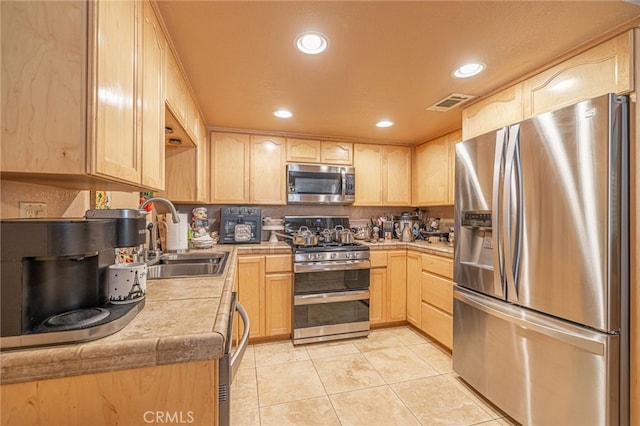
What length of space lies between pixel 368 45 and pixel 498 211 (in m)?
1.20

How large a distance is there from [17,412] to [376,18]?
5.73 ft

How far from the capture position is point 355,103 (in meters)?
2.23

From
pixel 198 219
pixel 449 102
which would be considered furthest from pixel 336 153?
pixel 198 219

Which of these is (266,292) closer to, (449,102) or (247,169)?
(247,169)

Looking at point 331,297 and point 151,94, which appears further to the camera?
point 331,297

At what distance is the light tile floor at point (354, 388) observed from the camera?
1.67 metres

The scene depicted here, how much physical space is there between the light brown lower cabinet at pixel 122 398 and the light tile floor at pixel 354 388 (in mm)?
1138

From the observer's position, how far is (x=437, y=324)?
253cm

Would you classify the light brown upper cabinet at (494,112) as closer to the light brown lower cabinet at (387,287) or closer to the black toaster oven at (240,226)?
the light brown lower cabinet at (387,287)

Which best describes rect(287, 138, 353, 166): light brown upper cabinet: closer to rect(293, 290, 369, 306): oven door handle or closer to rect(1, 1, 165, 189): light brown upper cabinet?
rect(293, 290, 369, 306): oven door handle

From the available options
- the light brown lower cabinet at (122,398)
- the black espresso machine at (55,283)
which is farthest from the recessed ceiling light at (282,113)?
the light brown lower cabinet at (122,398)

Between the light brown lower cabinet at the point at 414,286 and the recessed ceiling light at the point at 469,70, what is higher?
the recessed ceiling light at the point at 469,70

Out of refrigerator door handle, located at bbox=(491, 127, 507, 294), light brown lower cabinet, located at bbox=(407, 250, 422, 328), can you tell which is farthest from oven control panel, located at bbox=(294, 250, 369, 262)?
refrigerator door handle, located at bbox=(491, 127, 507, 294)

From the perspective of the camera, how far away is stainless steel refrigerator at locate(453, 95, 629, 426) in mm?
1242
